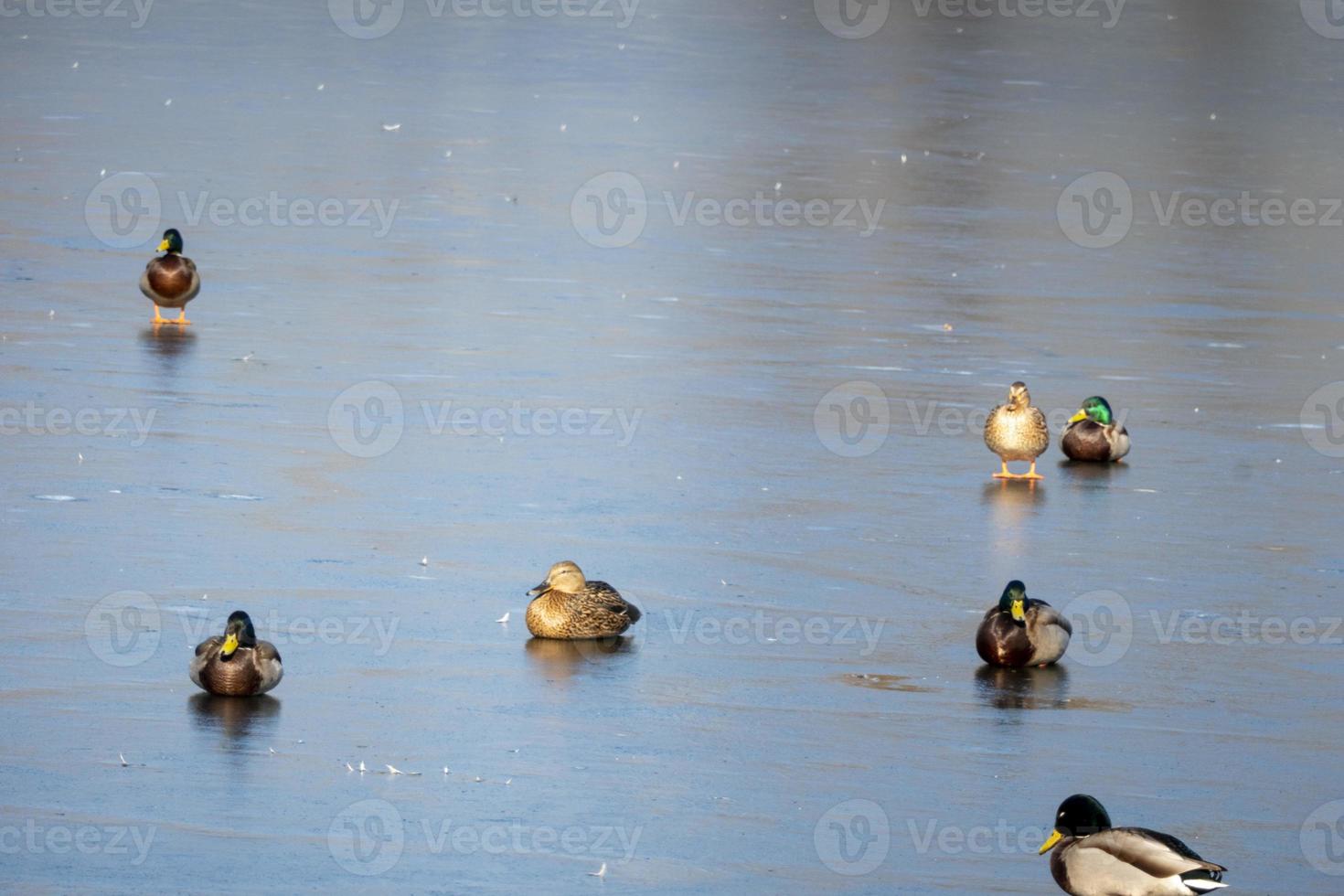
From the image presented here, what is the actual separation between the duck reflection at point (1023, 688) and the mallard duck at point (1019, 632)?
0.05m

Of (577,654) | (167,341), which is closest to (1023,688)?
(577,654)

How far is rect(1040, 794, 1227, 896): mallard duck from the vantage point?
26.0 feet

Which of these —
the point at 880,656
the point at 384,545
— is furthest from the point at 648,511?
the point at 880,656

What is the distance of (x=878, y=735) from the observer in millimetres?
10188

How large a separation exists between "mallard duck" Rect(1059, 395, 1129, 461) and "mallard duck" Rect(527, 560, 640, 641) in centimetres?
524

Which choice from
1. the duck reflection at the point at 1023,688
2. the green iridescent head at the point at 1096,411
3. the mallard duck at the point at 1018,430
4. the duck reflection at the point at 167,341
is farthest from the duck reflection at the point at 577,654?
the duck reflection at the point at 167,341

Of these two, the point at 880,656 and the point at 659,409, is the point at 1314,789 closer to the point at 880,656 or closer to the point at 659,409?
the point at 880,656

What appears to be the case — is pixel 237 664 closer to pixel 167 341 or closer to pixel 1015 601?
pixel 1015 601

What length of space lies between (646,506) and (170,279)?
6.17m

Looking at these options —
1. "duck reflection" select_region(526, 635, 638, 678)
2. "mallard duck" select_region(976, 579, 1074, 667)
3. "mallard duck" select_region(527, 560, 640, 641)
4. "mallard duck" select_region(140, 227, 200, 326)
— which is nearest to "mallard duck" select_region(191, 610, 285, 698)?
"duck reflection" select_region(526, 635, 638, 678)

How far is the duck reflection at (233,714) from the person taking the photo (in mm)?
9930

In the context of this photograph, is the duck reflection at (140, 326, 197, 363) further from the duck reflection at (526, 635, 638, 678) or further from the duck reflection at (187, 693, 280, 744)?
the duck reflection at (187, 693, 280, 744)

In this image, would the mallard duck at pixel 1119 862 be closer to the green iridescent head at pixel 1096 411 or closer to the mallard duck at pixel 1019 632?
the mallard duck at pixel 1019 632

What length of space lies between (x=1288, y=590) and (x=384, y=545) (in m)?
→ 4.82
